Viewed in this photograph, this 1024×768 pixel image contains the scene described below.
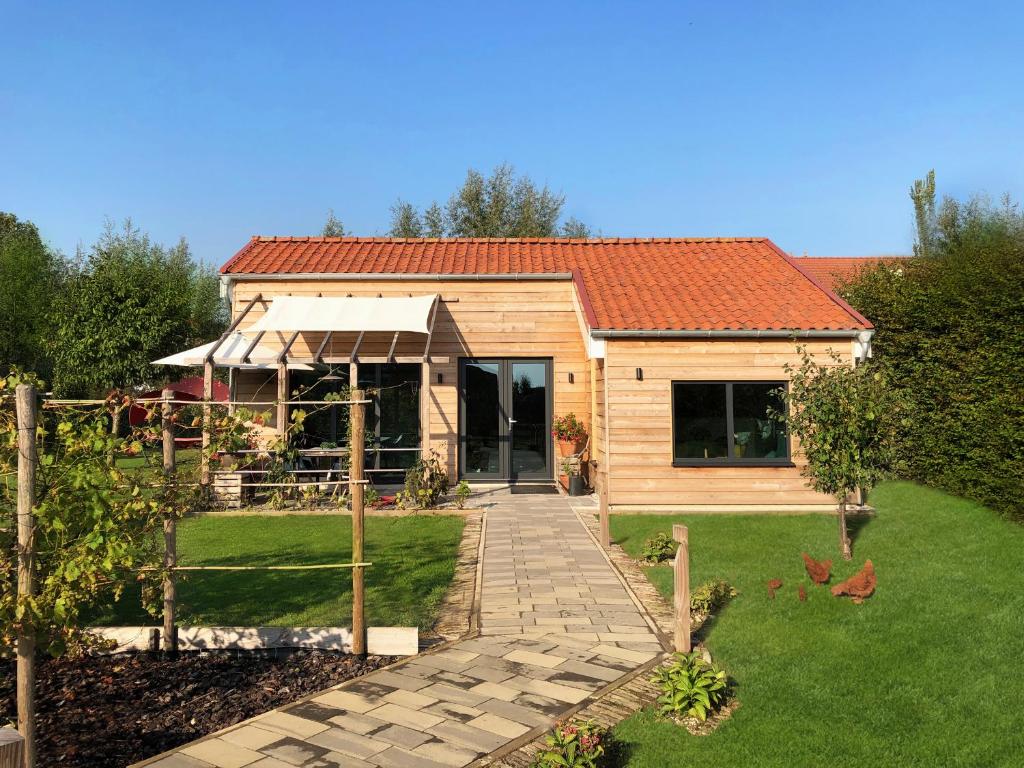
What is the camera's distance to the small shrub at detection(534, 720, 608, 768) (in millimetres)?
3723

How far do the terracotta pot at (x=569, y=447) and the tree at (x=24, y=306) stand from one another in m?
24.2

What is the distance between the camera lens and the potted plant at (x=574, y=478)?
46.3 feet

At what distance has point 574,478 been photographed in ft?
46.4

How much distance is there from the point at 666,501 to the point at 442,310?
19.9ft

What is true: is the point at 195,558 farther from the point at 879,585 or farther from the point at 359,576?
the point at 879,585

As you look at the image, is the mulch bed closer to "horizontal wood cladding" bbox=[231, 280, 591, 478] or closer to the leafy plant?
the leafy plant

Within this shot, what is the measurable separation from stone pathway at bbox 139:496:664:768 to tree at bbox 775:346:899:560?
3.06 m

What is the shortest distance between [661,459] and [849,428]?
441 cm

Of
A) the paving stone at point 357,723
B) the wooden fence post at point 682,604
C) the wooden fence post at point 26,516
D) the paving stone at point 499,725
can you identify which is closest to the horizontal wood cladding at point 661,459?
the wooden fence post at point 682,604

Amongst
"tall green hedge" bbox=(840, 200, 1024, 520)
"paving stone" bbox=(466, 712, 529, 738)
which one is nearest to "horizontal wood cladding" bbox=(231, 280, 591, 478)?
"tall green hedge" bbox=(840, 200, 1024, 520)

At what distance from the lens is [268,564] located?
8.57 metres

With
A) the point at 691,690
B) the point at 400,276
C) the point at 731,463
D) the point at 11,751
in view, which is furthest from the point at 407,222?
the point at 11,751

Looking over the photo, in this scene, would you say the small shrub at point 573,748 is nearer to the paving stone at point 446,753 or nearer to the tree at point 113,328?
the paving stone at point 446,753

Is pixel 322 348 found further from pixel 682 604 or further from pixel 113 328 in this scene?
pixel 113 328
